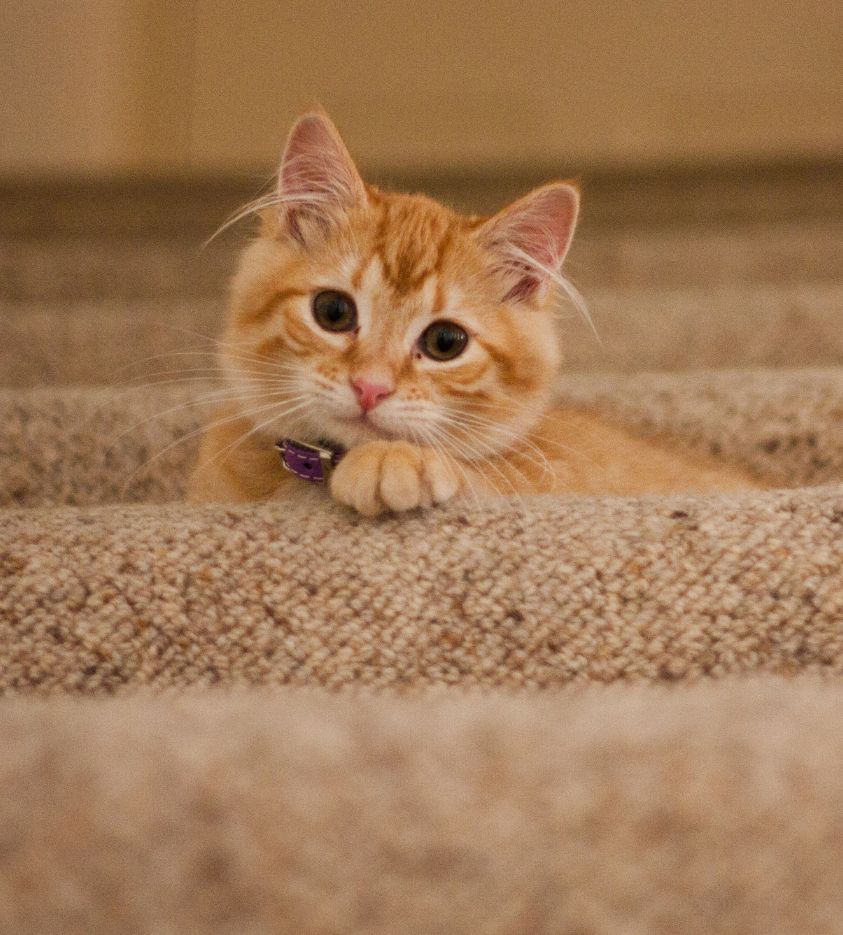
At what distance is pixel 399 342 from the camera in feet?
3.57

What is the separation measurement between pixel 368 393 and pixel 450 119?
177 centimetres

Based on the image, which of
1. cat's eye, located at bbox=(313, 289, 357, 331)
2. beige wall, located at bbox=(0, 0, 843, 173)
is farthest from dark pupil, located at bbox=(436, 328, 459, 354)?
beige wall, located at bbox=(0, 0, 843, 173)

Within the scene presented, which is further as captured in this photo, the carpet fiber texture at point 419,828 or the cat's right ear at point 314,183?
the cat's right ear at point 314,183

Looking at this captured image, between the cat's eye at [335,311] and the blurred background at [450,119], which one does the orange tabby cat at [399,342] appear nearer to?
the cat's eye at [335,311]

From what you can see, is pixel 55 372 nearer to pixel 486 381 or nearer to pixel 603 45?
pixel 486 381

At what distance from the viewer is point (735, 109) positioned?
2.46 m

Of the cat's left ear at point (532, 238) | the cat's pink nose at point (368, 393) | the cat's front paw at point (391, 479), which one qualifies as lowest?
the cat's front paw at point (391, 479)

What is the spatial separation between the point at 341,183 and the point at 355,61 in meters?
1.51

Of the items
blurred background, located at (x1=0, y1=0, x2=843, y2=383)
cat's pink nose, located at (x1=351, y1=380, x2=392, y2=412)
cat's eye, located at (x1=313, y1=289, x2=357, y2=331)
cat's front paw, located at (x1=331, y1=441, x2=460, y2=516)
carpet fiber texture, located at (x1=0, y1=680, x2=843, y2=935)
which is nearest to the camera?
carpet fiber texture, located at (x1=0, y1=680, x2=843, y2=935)

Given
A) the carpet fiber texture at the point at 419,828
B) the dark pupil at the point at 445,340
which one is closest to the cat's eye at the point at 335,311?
the dark pupil at the point at 445,340

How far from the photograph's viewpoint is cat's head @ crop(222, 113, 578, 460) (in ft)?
3.46

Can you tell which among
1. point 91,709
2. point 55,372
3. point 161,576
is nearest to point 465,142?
point 55,372

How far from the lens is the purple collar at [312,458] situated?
1068 mm

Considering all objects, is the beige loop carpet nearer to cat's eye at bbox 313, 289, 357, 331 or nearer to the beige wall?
cat's eye at bbox 313, 289, 357, 331
